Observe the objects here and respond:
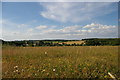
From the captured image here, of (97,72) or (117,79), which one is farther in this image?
(97,72)

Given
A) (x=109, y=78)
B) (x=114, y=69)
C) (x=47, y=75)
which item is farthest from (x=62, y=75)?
(x=114, y=69)

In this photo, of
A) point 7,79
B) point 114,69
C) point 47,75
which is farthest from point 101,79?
point 7,79

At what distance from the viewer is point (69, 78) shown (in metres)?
2.79

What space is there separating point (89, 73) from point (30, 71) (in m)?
1.79

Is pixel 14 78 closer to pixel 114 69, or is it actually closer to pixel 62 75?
pixel 62 75

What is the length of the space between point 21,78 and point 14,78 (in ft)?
0.67

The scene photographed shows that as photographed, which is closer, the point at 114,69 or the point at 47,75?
the point at 47,75

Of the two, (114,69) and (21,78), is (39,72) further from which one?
(114,69)

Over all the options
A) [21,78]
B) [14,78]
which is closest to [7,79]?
[14,78]

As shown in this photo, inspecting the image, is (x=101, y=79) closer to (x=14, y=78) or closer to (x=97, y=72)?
(x=97, y=72)

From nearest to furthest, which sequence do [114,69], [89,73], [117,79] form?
[117,79]
[89,73]
[114,69]

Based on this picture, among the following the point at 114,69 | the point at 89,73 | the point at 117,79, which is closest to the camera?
the point at 117,79

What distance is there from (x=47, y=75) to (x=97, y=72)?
1.52 m

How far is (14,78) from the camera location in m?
2.80
